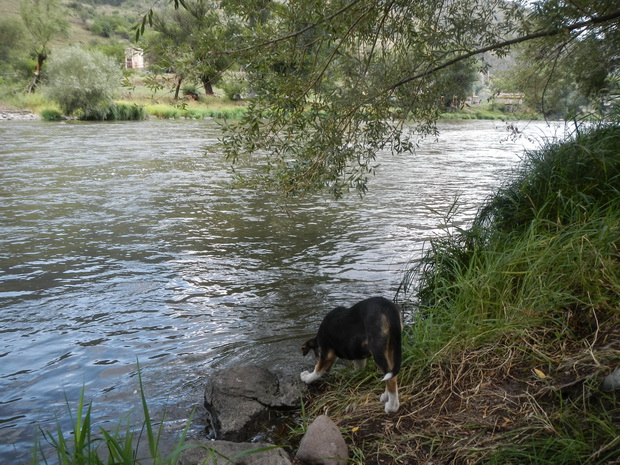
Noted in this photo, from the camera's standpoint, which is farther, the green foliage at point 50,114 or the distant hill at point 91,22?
the distant hill at point 91,22

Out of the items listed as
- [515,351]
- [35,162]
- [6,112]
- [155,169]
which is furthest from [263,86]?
[6,112]

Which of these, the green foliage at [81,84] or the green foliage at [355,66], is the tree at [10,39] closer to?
the green foliage at [81,84]

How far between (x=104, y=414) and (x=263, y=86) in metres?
4.11

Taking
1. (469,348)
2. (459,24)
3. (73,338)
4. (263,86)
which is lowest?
(73,338)

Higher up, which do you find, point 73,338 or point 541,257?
point 541,257

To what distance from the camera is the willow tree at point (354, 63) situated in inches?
272

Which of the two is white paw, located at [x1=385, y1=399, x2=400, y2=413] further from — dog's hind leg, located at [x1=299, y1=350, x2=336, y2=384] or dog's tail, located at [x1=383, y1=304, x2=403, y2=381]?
A: dog's hind leg, located at [x1=299, y1=350, x2=336, y2=384]

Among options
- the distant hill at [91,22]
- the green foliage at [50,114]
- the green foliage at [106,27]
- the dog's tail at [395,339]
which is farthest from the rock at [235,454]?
the green foliage at [106,27]

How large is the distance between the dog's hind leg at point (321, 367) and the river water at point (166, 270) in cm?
74

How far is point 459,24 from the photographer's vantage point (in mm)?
8469

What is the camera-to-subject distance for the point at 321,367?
5477 mm

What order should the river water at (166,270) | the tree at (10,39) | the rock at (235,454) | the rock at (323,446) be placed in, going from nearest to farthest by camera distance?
the rock at (235,454), the rock at (323,446), the river water at (166,270), the tree at (10,39)

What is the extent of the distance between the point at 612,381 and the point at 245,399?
292cm

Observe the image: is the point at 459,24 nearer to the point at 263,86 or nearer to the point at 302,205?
the point at 263,86
